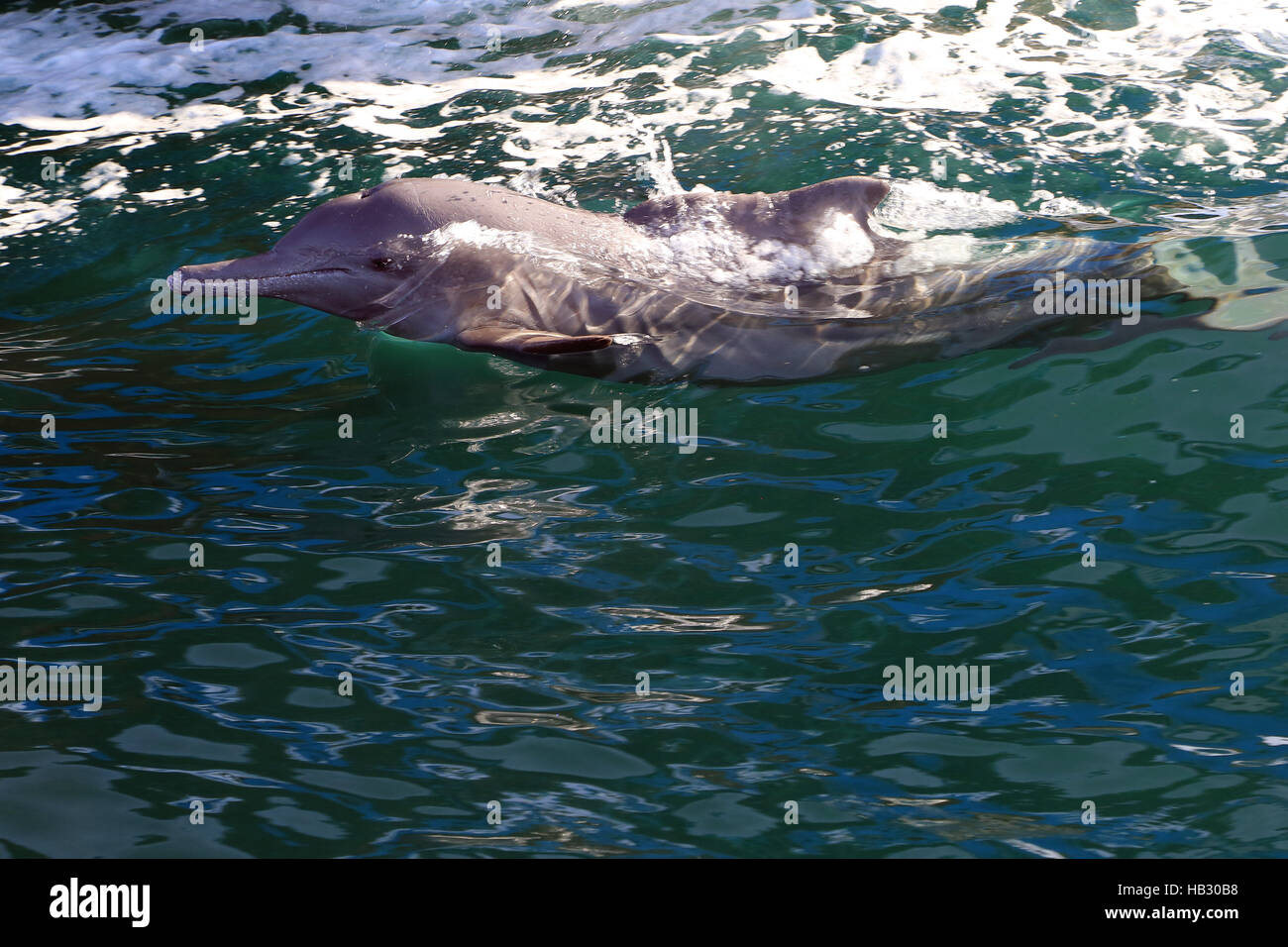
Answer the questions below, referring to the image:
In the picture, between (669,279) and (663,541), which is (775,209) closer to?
(669,279)

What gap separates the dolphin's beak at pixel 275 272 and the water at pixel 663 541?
0.41 m

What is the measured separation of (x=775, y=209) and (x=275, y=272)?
286cm

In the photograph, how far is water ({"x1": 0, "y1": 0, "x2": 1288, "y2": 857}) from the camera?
4266mm

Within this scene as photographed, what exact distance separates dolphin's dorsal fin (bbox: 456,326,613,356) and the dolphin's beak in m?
1.01

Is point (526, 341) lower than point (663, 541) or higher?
higher

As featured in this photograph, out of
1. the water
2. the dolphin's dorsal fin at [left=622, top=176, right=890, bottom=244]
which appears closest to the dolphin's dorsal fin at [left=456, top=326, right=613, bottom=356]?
the water

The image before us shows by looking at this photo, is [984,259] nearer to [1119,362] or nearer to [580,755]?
[1119,362]

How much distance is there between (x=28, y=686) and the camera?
4.84m

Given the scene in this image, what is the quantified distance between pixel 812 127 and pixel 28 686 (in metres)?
7.17

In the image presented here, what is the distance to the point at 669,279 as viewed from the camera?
7246mm

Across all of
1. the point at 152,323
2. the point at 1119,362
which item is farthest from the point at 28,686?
the point at 1119,362

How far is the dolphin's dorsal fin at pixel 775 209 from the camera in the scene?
765 centimetres

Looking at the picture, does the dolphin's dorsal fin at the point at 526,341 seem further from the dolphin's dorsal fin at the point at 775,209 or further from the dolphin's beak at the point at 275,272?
the dolphin's dorsal fin at the point at 775,209

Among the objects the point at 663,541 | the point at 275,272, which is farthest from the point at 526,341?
the point at 275,272
